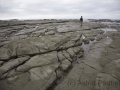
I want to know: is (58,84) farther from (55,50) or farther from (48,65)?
(55,50)

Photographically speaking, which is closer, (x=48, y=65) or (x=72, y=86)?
(x=72, y=86)

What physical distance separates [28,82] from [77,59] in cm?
351

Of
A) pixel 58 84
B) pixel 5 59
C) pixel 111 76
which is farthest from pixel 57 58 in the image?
pixel 5 59

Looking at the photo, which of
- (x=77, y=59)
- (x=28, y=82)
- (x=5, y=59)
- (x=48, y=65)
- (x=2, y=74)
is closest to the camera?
(x=28, y=82)

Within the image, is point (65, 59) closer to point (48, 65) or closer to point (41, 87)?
point (48, 65)

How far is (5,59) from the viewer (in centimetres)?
527

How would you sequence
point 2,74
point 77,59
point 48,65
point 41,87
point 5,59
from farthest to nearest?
point 77,59 → point 5,59 → point 48,65 → point 2,74 → point 41,87

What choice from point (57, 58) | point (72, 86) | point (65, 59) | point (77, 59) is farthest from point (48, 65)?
point (77, 59)

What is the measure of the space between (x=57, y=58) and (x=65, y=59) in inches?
21.8

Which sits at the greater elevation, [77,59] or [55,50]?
[55,50]

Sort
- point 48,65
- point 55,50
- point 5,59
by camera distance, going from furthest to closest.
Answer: point 55,50 → point 5,59 → point 48,65

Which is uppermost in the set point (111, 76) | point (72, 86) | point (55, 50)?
point (55, 50)

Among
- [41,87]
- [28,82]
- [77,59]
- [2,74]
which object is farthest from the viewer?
[77,59]

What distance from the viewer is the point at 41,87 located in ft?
10.9
